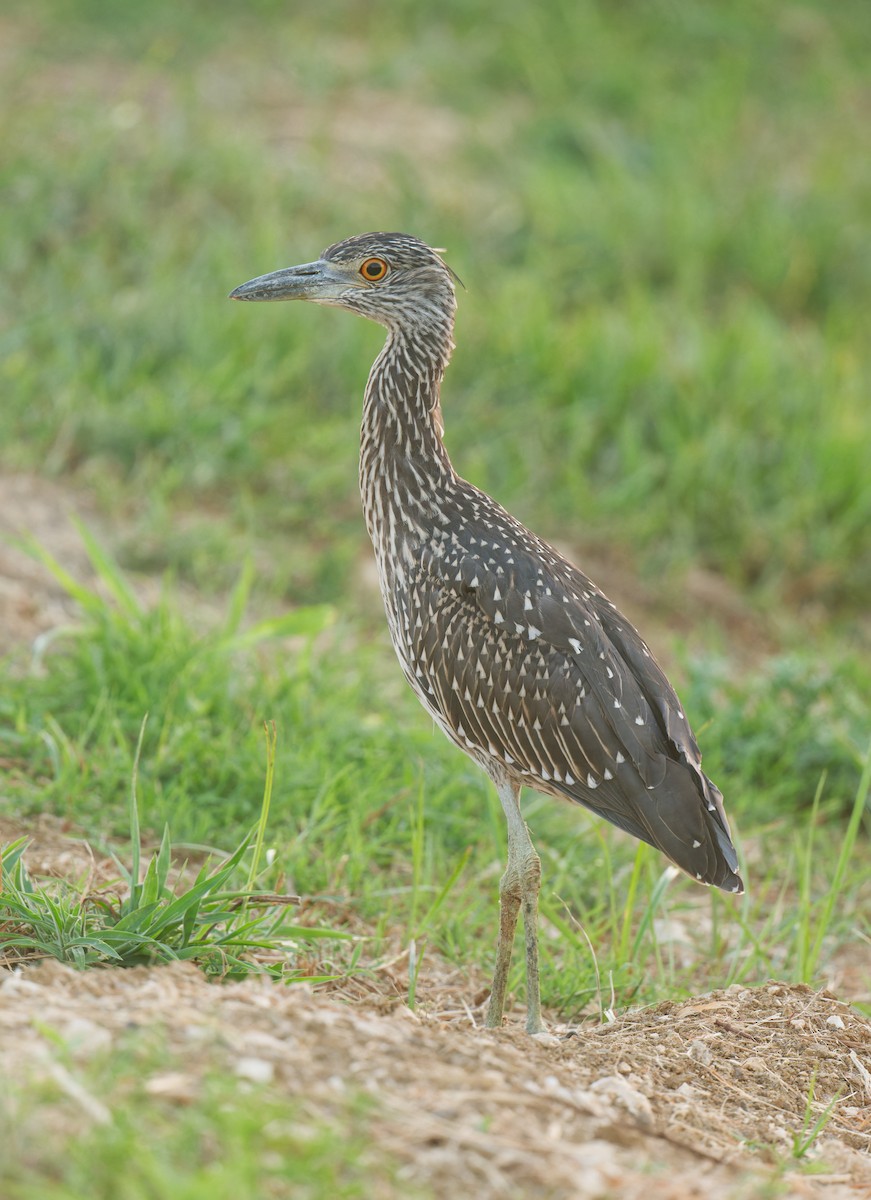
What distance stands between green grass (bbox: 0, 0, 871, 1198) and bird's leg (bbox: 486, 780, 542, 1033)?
152 mm

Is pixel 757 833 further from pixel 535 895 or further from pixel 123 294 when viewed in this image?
pixel 123 294

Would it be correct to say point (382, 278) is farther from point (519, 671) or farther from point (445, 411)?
point (445, 411)

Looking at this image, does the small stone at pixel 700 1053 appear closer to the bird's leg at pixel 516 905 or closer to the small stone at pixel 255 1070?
the bird's leg at pixel 516 905

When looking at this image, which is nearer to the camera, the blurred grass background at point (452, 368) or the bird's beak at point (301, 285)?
the bird's beak at point (301, 285)

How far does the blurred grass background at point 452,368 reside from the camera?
591cm

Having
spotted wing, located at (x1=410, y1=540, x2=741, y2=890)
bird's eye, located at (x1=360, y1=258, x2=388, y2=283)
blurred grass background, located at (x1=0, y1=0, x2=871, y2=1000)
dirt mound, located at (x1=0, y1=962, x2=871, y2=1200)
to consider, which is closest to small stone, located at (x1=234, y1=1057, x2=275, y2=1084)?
dirt mound, located at (x1=0, y1=962, x2=871, y2=1200)

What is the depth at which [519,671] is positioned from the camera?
4875mm

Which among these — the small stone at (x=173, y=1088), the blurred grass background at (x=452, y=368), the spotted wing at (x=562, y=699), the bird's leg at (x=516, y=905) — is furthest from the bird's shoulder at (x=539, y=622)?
the small stone at (x=173, y=1088)

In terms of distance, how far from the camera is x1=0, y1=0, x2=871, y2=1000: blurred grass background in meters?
5.91

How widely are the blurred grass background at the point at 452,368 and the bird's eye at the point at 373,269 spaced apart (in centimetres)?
160

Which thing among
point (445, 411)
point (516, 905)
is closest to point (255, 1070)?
point (516, 905)

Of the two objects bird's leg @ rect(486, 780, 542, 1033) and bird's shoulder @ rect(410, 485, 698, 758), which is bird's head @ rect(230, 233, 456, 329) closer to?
bird's shoulder @ rect(410, 485, 698, 758)

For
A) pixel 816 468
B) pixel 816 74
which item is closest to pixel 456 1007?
pixel 816 468

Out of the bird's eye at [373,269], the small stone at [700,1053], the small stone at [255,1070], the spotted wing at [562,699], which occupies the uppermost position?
the bird's eye at [373,269]
